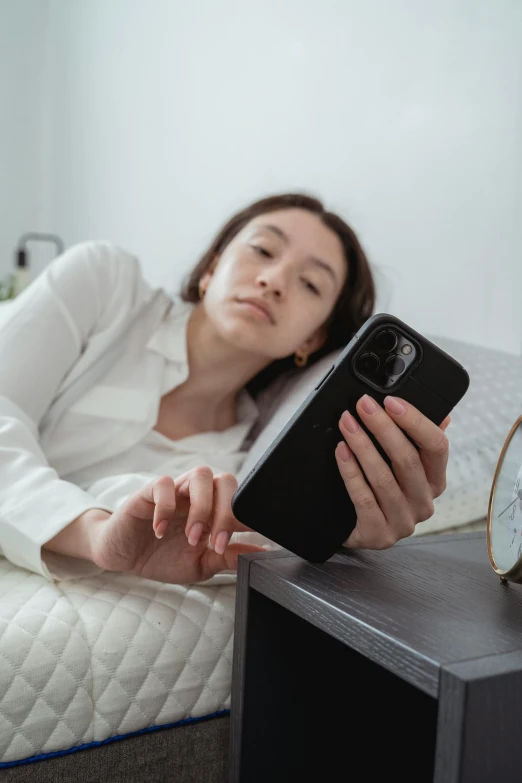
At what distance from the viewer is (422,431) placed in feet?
1.76

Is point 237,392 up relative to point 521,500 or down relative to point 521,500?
down

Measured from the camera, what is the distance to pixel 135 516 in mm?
605

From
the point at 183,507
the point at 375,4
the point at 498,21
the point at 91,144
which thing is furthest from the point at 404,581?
the point at 91,144

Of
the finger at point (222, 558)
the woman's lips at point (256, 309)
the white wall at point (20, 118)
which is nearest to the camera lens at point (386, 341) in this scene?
the finger at point (222, 558)

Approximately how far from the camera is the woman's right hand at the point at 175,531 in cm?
59

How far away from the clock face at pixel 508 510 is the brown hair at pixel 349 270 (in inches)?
25.6

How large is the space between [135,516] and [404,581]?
0.23m

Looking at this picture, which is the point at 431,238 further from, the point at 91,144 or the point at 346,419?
the point at 91,144

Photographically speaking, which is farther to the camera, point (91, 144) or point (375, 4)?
point (91, 144)

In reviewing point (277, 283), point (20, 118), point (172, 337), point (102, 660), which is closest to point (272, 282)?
point (277, 283)

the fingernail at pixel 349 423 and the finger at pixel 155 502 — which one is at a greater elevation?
the fingernail at pixel 349 423

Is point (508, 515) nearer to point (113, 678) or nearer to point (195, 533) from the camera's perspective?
point (195, 533)

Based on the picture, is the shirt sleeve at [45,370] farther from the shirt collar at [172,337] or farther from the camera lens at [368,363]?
the camera lens at [368,363]

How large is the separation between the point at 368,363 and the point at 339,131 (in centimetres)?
99
